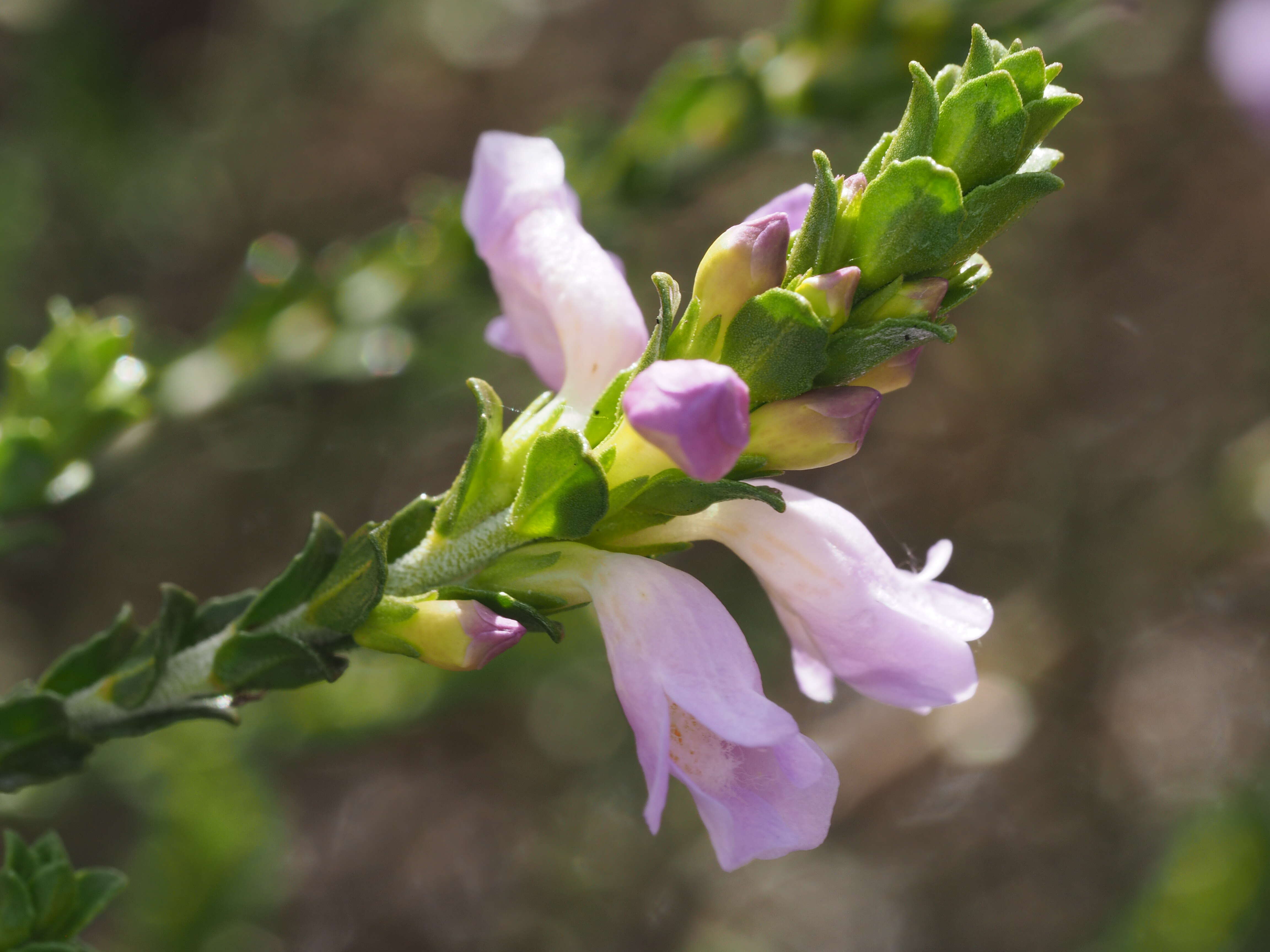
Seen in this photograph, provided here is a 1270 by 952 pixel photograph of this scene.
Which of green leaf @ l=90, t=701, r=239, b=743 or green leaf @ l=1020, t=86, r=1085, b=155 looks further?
green leaf @ l=90, t=701, r=239, b=743

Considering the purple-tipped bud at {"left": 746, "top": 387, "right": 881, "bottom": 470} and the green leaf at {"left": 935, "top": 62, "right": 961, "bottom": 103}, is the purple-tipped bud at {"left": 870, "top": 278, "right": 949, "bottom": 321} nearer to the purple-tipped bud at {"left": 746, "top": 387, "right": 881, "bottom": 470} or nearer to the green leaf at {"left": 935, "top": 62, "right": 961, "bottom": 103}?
the purple-tipped bud at {"left": 746, "top": 387, "right": 881, "bottom": 470}

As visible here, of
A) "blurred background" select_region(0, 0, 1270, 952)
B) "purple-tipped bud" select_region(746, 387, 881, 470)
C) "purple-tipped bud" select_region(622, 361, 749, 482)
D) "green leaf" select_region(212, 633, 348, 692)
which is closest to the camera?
"purple-tipped bud" select_region(622, 361, 749, 482)

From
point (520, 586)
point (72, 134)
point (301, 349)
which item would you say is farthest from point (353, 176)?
point (520, 586)

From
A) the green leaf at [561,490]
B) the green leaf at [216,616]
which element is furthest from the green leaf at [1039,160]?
the green leaf at [216,616]

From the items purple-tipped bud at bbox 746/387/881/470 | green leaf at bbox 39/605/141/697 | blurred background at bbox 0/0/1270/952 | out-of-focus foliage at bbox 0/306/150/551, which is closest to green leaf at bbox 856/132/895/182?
purple-tipped bud at bbox 746/387/881/470

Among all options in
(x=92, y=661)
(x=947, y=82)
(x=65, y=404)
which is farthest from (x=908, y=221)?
(x=65, y=404)

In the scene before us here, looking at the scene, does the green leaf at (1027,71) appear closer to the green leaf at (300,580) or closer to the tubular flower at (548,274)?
the tubular flower at (548,274)

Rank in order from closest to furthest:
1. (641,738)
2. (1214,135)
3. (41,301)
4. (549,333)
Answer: (641,738) < (549,333) < (41,301) < (1214,135)

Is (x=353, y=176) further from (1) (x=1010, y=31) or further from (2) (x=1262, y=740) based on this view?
(2) (x=1262, y=740)
